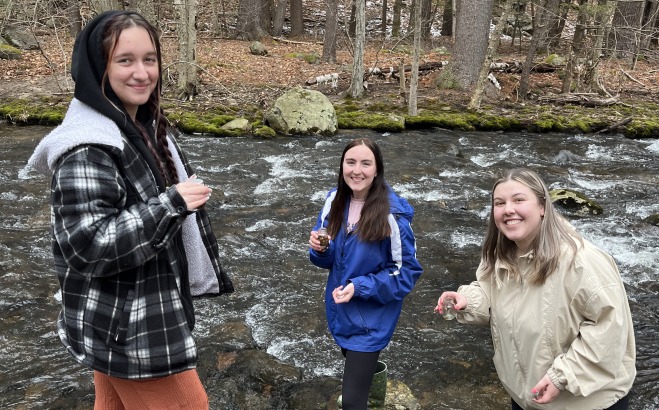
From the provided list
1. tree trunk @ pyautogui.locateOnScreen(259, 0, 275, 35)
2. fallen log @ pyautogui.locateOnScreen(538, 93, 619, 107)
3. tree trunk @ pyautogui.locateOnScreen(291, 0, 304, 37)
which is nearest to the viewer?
fallen log @ pyautogui.locateOnScreen(538, 93, 619, 107)

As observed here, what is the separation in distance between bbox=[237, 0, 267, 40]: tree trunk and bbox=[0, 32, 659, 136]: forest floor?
1138 millimetres

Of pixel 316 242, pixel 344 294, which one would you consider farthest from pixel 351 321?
pixel 316 242

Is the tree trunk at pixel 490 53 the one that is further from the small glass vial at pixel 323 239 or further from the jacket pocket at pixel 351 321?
the jacket pocket at pixel 351 321

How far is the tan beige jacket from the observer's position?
2557mm

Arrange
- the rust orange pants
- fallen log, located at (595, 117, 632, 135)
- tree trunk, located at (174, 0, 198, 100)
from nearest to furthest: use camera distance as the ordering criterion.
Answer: the rust orange pants, fallen log, located at (595, 117, 632, 135), tree trunk, located at (174, 0, 198, 100)

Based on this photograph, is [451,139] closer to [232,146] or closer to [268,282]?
[232,146]

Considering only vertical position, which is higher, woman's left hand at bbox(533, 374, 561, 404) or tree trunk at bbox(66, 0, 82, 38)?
tree trunk at bbox(66, 0, 82, 38)

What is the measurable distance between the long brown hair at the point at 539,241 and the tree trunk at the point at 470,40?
1551 cm

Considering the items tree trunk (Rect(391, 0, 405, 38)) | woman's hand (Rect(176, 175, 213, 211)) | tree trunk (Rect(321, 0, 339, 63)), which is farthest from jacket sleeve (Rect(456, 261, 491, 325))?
tree trunk (Rect(391, 0, 405, 38))

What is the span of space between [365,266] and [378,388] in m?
0.95

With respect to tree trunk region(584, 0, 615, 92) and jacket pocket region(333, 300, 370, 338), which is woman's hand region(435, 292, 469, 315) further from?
tree trunk region(584, 0, 615, 92)

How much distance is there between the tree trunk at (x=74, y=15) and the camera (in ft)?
42.1

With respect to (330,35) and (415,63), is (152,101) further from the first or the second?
(330,35)

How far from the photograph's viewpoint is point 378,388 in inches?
153
